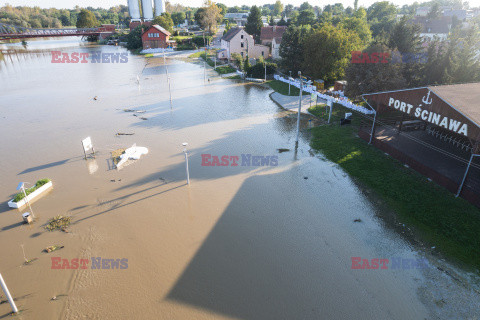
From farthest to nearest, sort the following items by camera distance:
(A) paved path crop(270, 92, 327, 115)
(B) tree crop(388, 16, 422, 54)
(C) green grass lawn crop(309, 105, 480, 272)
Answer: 1. (B) tree crop(388, 16, 422, 54)
2. (A) paved path crop(270, 92, 327, 115)
3. (C) green grass lawn crop(309, 105, 480, 272)

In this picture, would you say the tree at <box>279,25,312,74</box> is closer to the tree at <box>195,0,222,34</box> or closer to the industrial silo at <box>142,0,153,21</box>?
the tree at <box>195,0,222,34</box>

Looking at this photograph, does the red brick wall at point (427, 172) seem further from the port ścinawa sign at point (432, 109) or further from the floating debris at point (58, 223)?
the floating debris at point (58, 223)

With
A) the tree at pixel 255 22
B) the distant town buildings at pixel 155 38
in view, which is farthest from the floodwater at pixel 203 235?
the distant town buildings at pixel 155 38

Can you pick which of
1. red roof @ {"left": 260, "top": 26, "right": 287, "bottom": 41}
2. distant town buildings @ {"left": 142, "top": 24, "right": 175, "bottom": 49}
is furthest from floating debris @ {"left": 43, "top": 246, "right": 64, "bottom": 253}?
distant town buildings @ {"left": 142, "top": 24, "right": 175, "bottom": 49}

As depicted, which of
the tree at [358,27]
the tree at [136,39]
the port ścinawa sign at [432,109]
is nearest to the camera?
the port ścinawa sign at [432,109]

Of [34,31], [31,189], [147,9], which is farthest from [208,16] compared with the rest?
[31,189]

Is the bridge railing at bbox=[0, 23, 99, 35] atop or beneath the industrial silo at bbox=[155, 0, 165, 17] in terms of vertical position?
beneath
